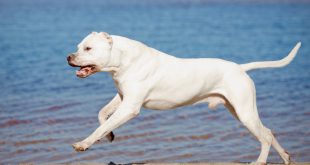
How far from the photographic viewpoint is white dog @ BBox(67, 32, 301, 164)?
24.5ft

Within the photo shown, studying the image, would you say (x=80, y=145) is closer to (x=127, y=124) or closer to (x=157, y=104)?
(x=157, y=104)

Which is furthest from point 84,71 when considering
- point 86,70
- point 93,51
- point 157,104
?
point 157,104

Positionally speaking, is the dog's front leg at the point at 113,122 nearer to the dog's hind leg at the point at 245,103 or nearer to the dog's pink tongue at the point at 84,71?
the dog's pink tongue at the point at 84,71

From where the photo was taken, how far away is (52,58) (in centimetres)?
2175

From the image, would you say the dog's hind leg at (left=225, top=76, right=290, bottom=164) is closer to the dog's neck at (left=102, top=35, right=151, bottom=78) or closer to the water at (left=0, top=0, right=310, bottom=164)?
the dog's neck at (left=102, top=35, right=151, bottom=78)

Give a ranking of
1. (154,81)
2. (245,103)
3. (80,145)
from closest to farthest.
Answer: (80,145)
(154,81)
(245,103)

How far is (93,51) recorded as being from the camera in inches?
294

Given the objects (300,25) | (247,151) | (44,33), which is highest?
(247,151)

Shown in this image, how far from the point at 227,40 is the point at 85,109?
16.6 metres

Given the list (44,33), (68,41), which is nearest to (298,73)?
(68,41)

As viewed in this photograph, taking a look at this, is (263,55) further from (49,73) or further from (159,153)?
(159,153)

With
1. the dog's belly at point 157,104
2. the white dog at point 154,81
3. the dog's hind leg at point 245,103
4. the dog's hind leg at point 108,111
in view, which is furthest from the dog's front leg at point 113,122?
the dog's hind leg at point 245,103

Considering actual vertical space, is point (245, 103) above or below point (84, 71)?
A: below

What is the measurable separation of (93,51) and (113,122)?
2.43ft
